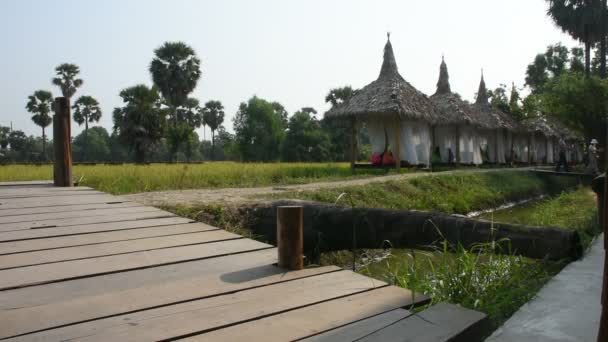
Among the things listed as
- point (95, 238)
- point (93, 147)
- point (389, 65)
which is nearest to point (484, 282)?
point (95, 238)

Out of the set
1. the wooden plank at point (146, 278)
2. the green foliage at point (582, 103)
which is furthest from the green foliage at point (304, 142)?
the wooden plank at point (146, 278)

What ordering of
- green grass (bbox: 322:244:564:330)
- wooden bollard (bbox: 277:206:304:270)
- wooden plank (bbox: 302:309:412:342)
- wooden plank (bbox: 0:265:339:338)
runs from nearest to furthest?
wooden plank (bbox: 302:309:412:342), wooden plank (bbox: 0:265:339:338), wooden bollard (bbox: 277:206:304:270), green grass (bbox: 322:244:564:330)

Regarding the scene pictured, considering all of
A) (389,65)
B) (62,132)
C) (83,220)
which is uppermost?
(389,65)

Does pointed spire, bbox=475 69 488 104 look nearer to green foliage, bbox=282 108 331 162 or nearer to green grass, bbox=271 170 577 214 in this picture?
green grass, bbox=271 170 577 214

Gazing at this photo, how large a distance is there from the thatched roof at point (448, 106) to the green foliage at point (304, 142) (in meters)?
19.3

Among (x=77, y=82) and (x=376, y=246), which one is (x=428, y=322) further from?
(x=77, y=82)

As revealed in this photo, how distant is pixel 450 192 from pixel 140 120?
73.3 ft

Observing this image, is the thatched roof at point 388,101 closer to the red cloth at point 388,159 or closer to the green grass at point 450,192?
the red cloth at point 388,159

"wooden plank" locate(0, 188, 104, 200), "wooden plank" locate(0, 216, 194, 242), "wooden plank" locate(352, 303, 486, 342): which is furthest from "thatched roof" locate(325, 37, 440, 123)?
"wooden plank" locate(352, 303, 486, 342)

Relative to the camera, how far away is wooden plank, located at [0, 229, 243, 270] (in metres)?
2.31

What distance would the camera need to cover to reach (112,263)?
227 centimetres

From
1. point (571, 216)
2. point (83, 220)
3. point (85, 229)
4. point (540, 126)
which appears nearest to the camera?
point (85, 229)

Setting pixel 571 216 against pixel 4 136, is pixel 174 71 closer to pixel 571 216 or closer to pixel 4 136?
pixel 571 216

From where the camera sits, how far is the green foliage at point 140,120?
28.9 metres
